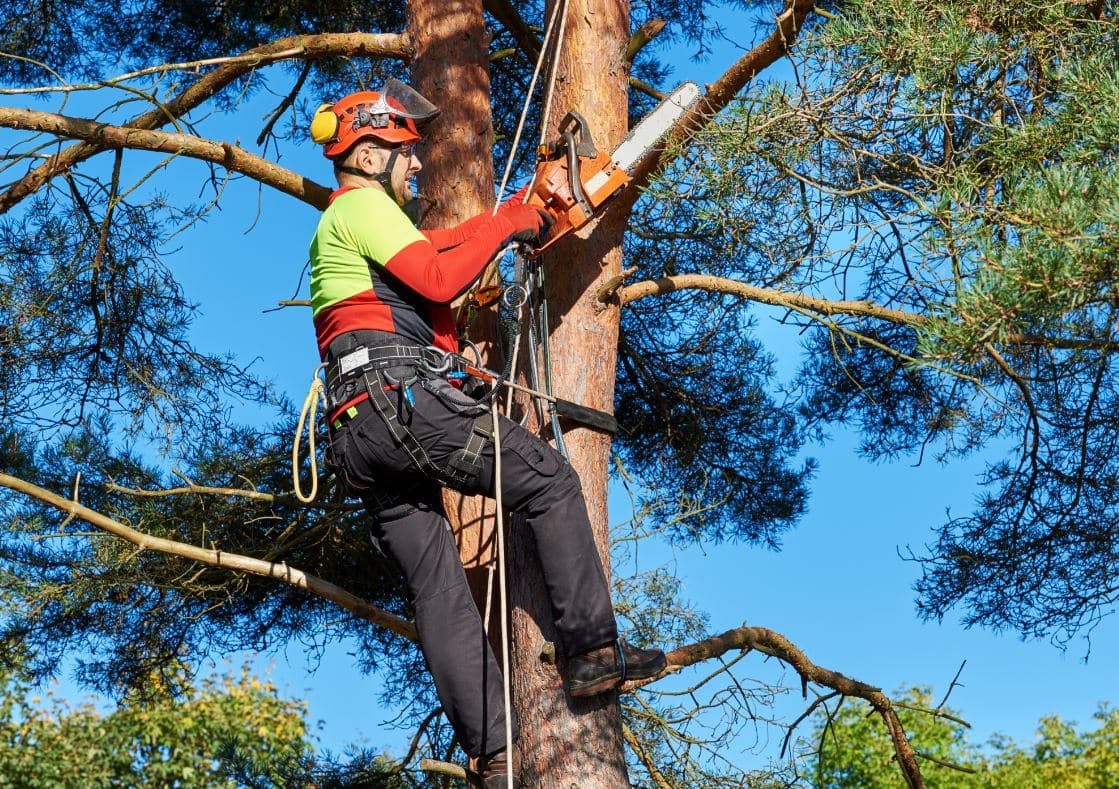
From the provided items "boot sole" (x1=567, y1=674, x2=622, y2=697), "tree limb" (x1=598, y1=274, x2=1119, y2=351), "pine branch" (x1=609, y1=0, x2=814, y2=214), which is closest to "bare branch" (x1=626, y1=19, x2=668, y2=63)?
"pine branch" (x1=609, y1=0, x2=814, y2=214)

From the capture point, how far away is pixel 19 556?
6227 mm

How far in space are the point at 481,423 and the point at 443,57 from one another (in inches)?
77.7

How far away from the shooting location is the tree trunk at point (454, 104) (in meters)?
4.59

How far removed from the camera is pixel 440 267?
3373 millimetres

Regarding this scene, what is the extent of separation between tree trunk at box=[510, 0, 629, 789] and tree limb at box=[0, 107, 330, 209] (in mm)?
1092

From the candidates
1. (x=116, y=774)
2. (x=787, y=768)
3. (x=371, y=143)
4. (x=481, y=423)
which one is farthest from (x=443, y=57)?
(x=116, y=774)

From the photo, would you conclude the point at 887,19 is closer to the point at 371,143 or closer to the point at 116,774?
the point at 371,143

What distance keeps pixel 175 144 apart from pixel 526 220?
1.80 m

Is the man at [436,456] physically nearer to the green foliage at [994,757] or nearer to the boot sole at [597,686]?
the boot sole at [597,686]

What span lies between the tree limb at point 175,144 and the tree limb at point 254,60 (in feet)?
0.38

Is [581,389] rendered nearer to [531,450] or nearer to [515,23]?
[531,450]

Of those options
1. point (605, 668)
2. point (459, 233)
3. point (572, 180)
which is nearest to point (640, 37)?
point (572, 180)

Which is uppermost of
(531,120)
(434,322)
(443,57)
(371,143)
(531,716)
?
(531,120)

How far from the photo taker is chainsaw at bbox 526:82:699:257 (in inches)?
147
